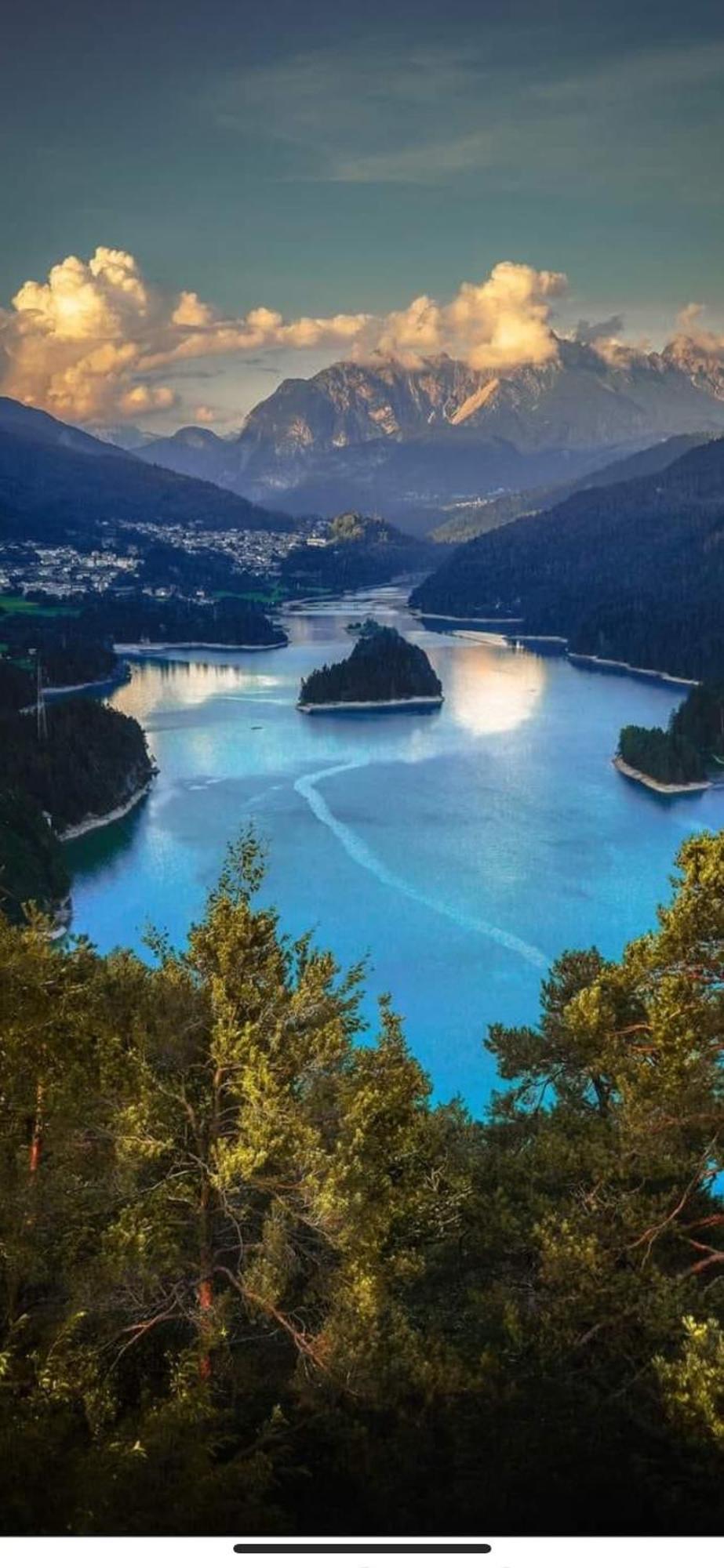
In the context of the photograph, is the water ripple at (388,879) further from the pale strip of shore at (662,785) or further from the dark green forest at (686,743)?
the dark green forest at (686,743)

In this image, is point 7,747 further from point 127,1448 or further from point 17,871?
point 127,1448

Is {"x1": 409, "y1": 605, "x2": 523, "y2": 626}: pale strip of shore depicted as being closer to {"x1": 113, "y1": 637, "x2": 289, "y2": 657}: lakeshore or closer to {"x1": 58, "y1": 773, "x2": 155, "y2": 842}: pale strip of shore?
{"x1": 113, "y1": 637, "x2": 289, "y2": 657}: lakeshore

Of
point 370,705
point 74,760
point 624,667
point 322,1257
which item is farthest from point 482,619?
point 322,1257

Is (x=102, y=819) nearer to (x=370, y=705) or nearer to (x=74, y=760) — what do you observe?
(x=74, y=760)

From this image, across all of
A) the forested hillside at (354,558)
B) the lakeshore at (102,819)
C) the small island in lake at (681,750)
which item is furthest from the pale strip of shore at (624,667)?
the forested hillside at (354,558)

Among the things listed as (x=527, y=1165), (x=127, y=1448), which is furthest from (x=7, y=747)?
(x=127, y=1448)

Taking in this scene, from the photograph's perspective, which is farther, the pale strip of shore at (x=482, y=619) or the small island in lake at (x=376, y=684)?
the pale strip of shore at (x=482, y=619)

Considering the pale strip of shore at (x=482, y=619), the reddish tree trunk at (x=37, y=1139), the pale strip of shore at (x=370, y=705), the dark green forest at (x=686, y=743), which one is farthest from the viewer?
the pale strip of shore at (x=482, y=619)
